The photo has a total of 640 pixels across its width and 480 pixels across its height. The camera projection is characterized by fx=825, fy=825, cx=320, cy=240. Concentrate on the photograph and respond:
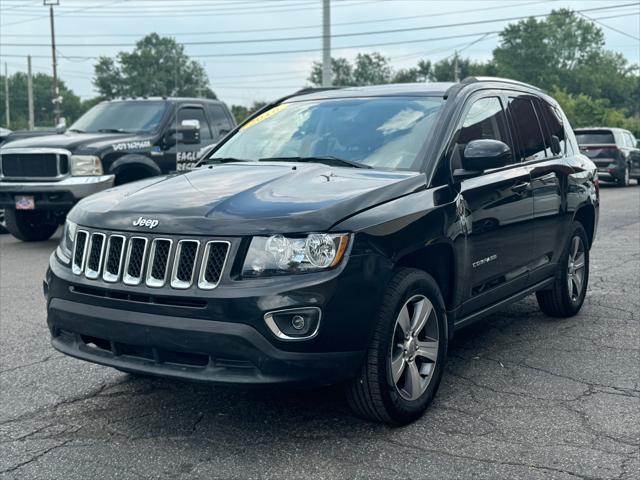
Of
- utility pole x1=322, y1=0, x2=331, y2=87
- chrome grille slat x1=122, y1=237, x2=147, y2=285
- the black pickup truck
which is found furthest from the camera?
utility pole x1=322, y1=0, x2=331, y2=87

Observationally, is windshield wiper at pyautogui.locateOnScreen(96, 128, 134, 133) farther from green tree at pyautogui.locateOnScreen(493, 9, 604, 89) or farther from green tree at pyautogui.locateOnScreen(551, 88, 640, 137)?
green tree at pyautogui.locateOnScreen(493, 9, 604, 89)

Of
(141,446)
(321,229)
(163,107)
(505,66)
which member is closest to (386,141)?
(321,229)

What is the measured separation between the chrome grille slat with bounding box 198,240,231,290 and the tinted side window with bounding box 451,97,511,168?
63.4 inches

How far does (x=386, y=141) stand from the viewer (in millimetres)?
4734

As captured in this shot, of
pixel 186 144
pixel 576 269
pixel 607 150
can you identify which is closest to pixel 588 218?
pixel 576 269

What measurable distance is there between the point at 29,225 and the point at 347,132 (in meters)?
8.04

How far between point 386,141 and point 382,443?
1.77 meters

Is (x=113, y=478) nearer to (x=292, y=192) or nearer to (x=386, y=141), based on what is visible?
(x=292, y=192)

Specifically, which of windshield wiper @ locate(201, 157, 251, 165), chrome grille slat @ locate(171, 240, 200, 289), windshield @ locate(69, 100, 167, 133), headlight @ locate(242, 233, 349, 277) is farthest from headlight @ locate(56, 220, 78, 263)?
windshield @ locate(69, 100, 167, 133)

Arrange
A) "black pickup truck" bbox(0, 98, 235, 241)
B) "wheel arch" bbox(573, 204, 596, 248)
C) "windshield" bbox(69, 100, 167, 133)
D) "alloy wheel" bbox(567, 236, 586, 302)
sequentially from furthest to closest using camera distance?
1. "windshield" bbox(69, 100, 167, 133)
2. "black pickup truck" bbox(0, 98, 235, 241)
3. "wheel arch" bbox(573, 204, 596, 248)
4. "alloy wheel" bbox(567, 236, 586, 302)

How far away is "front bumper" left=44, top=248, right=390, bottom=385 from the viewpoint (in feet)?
11.5

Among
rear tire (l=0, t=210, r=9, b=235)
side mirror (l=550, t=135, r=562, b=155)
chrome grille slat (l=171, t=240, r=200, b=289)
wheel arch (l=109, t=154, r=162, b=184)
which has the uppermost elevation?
side mirror (l=550, t=135, r=562, b=155)

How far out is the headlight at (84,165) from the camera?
10.7 m

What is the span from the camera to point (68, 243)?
4.23 m
